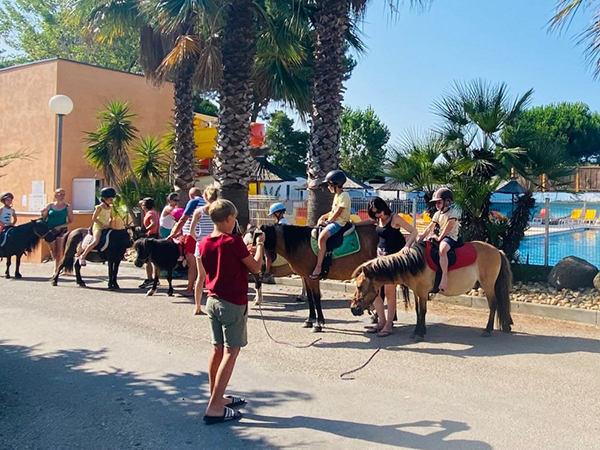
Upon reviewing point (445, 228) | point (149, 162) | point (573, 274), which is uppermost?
point (149, 162)

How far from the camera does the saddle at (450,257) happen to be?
291 inches

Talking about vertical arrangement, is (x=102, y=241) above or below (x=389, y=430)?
above

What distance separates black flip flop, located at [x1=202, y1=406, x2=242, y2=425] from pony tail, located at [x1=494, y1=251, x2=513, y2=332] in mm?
4374

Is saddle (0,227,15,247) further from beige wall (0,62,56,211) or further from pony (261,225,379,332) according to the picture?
pony (261,225,379,332)

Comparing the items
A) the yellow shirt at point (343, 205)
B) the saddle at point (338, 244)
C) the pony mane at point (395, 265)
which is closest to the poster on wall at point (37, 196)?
the saddle at point (338, 244)

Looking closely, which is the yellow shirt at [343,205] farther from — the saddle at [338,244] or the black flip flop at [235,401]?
the black flip flop at [235,401]

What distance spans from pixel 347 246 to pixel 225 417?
13.2ft

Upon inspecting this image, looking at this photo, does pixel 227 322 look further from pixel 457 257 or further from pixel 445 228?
pixel 457 257

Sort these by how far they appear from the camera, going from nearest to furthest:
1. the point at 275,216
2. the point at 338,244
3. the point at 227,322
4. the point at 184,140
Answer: the point at 227,322 < the point at 338,244 < the point at 275,216 < the point at 184,140

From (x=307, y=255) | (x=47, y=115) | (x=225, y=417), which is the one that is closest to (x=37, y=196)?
(x=47, y=115)

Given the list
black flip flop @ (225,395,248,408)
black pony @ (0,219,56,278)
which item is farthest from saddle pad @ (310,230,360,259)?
black pony @ (0,219,56,278)

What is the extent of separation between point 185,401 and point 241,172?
8123 mm

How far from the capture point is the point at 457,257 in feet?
24.5

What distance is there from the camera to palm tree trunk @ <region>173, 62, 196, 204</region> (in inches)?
623
